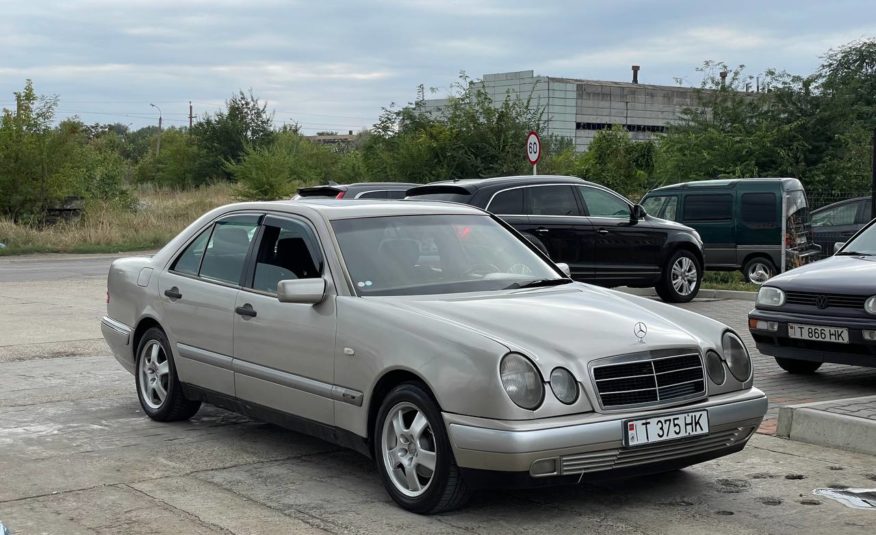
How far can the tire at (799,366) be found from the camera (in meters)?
10.2

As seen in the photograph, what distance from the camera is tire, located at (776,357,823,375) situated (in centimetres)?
1021

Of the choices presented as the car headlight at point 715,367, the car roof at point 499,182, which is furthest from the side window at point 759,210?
the car headlight at point 715,367

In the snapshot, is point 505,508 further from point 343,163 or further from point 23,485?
point 343,163

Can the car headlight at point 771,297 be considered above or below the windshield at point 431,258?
below

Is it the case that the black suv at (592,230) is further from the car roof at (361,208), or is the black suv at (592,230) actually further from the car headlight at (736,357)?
the car headlight at (736,357)

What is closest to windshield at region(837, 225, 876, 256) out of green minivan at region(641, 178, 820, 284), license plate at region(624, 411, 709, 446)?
license plate at region(624, 411, 709, 446)

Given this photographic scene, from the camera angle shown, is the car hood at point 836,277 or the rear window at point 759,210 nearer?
the car hood at point 836,277

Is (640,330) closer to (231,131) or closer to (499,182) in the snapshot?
(499,182)

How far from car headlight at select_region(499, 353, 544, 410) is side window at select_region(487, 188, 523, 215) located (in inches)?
387

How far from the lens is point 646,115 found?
86.2m

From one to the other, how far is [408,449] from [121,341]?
357 cm

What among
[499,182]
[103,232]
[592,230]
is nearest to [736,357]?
[499,182]

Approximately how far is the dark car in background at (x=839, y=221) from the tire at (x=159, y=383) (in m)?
15.6

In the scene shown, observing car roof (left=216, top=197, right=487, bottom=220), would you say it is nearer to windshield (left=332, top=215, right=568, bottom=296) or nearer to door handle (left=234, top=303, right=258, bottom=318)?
windshield (left=332, top=215, right=568, bottom=296)
